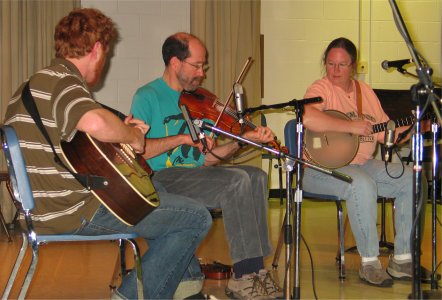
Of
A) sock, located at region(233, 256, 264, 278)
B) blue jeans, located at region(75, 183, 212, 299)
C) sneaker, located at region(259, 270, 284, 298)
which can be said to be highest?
blue jeans, located at region(75, 183, 212, 299)

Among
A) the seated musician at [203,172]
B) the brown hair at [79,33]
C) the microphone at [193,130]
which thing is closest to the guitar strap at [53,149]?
the brown hair at [79,33]

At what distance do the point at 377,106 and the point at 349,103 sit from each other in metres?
0.18

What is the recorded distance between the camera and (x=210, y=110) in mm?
3113

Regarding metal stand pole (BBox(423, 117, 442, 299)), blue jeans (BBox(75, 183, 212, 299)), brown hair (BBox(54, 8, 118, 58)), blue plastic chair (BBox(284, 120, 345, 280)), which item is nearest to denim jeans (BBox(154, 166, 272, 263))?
blue jeans (BBox(75, 183, 212, 299))

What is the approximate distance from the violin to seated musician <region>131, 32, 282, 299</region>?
6 centimetres

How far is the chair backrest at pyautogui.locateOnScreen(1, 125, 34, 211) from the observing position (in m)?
2.12

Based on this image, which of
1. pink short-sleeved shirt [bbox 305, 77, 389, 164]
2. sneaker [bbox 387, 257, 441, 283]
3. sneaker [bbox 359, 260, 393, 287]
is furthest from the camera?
pink short-sleeved shirt [bbox 305, 77, 389, 164]

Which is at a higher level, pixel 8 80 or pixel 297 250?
pixel 8 80

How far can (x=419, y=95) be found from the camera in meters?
2.10

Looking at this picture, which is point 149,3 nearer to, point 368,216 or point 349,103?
point 349,103

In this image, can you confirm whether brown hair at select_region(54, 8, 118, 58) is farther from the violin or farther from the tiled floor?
the tiled floor

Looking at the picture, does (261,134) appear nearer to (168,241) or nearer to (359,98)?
(168,241)

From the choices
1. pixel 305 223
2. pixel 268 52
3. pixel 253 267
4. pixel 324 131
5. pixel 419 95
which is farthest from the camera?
pixel 268 52

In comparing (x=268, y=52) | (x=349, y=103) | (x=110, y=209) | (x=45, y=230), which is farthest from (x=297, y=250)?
(x=268, y=52)
